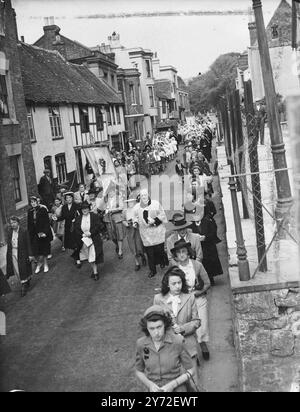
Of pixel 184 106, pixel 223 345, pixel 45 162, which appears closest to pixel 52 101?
pixel 45 162

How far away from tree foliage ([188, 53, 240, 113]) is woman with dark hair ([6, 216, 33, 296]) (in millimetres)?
7160

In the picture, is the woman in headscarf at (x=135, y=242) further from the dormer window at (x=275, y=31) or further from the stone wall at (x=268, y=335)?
the dormer window at (x=275, y=31)

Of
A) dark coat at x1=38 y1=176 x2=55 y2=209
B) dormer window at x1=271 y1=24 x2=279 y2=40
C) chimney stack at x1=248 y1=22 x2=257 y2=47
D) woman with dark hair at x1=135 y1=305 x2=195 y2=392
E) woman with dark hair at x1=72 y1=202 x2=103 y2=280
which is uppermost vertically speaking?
chimney stack at x1=248 y1=22 x2=257 y2=47

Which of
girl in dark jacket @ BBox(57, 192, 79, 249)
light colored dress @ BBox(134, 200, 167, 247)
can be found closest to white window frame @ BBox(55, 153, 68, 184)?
girl in dark jacket @ BBox(57, 192, 79, 249)

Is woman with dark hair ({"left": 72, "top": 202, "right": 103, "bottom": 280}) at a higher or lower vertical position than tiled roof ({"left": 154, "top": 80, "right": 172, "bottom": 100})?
lower

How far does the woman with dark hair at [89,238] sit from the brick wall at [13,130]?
8.89 feet

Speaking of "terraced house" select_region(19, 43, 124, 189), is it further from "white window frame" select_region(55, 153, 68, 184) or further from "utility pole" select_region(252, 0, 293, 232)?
"utility pole" select_region(252, 0, 293, 232)

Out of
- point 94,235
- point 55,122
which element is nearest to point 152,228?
point 94,235

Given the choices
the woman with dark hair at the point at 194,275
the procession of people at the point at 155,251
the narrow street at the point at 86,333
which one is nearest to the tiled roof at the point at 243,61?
the procession of people at the point at 155,251

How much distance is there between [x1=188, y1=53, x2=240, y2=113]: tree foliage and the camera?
13.3 metres

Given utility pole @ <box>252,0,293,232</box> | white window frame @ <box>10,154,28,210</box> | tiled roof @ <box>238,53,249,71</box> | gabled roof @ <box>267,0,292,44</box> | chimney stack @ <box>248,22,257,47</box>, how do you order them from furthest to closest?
white window frame @ <box>10,154,28,210</box>
tiled roof @ <box>238,53,249,71</box>
chimney stack @ <box>248,22,257,47</box>
gabled roof @ <box>267,0,292,44</box>
utility pole @ <box>252,0,293,232</box>

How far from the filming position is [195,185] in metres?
8.48

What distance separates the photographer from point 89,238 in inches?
317

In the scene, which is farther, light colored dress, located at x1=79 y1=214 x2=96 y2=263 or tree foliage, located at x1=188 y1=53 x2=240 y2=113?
tree foliage, located at x1=188 y1=53 x2=240 y2=113
